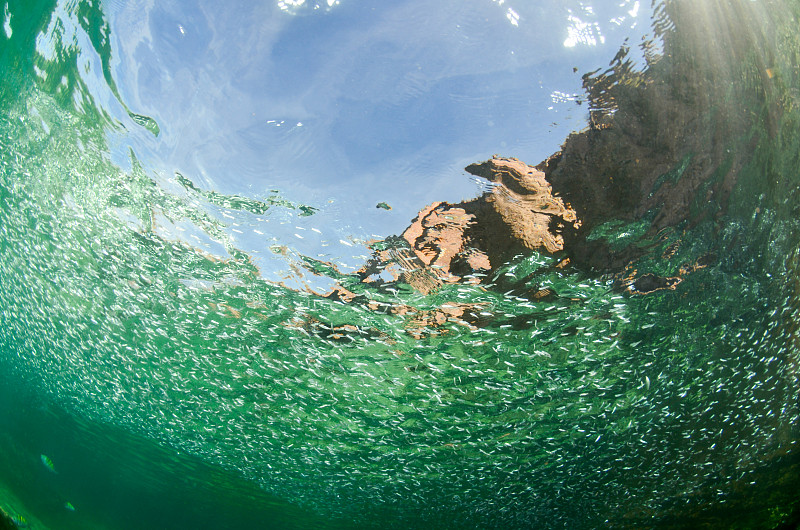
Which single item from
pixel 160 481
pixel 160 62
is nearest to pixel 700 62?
pixel 160 62

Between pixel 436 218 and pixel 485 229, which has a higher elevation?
pixel 436 218

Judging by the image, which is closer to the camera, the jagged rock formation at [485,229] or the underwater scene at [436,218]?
the underwater scene at [436,218]

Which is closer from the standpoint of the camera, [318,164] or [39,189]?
[318,164]

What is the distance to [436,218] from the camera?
21.2 feet

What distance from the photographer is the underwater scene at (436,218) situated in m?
5.20

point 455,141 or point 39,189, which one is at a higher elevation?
point 39,189

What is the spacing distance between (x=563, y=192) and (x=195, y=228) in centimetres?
738

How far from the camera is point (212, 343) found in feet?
41.4

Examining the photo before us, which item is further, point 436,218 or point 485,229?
point 485,229

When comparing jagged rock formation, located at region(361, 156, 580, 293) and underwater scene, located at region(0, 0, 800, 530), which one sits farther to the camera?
jagged rock formation, located at region(361, 156, 580, 293)

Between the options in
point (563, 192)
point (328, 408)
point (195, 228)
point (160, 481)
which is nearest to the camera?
point (563, 192)

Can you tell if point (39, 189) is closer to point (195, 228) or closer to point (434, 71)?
point (195, 228)

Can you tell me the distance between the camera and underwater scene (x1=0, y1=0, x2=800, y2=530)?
520 cm

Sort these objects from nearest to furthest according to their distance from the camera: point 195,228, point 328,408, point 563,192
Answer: point 563,192, point 195,228, point 328,408
